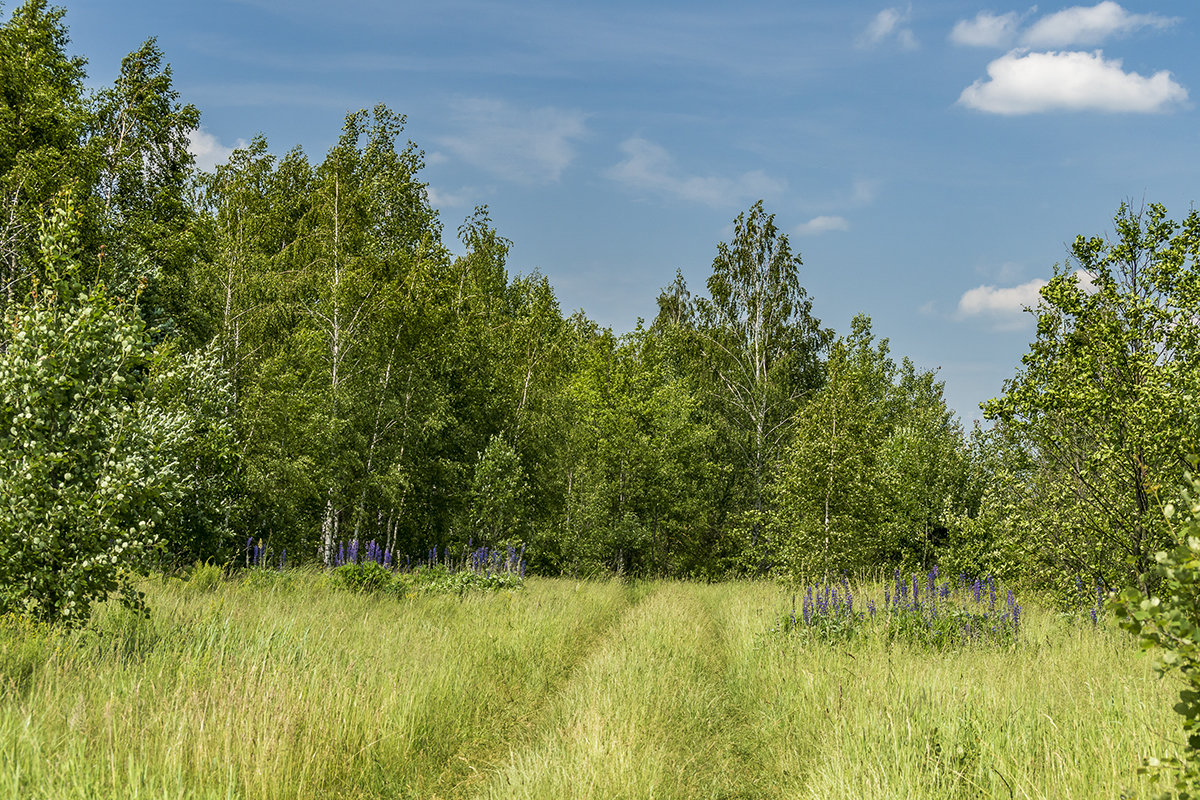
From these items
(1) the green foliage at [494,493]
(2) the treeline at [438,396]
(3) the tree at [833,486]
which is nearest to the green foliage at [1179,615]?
(2) the treeline at [438,396]

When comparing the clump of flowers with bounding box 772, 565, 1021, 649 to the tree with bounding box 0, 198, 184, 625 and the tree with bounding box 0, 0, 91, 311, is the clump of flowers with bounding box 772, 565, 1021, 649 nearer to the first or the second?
the tree with bounding box 0, 198, 184, 625

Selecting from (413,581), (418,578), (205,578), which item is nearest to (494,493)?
(418,578)

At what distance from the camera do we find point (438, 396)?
75.2ft

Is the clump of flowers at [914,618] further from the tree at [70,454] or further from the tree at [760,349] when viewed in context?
the tree at [760,349]

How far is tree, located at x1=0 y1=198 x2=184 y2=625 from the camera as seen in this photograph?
5.93 m

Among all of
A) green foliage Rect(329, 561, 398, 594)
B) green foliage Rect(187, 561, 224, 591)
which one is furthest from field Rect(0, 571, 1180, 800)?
green foliage Rect(329, 561, 398, 594)

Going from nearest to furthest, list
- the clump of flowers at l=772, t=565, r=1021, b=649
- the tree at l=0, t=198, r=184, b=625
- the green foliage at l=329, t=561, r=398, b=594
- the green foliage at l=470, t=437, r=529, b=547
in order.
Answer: the tree at l=0, t=198, r=184, b=625 < the clump of flowers at l=772, t=565, r=1021, b=649 < the green foliage at l=329, t=561, r=398, b=594 < the green foliage at l=470, t=437, r=529, b=547

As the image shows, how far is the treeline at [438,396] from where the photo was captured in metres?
7.29

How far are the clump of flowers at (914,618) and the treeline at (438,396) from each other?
77.9 inches

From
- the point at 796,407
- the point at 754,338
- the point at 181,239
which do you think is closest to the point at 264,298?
the point at 181,239

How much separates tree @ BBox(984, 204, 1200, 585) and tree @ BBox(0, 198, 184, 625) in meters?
12.5

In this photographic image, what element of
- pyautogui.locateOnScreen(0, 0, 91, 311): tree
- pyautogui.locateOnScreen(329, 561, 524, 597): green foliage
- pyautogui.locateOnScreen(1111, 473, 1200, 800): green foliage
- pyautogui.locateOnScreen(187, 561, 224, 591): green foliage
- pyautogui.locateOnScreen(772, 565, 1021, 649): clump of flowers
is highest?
pyautogui.locateOnScreen(0, 0, 91, 311): tree

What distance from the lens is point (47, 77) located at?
1758cm

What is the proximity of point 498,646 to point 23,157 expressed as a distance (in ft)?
53.5
